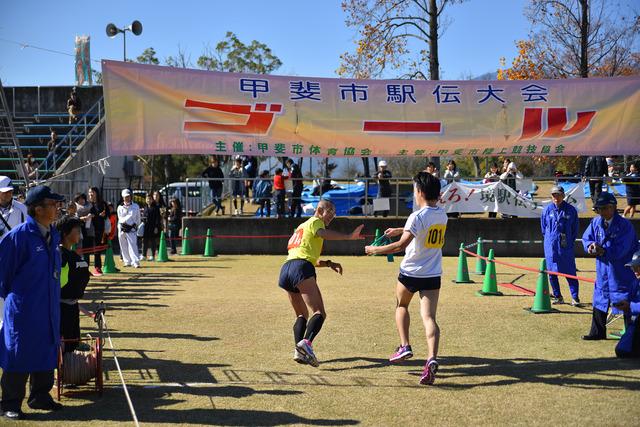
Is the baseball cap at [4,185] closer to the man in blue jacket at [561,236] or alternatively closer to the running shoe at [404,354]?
the running shoe at [404,354]

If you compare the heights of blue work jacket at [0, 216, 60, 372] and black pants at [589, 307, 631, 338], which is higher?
blue work jacket at [0, 216, 60, 372]

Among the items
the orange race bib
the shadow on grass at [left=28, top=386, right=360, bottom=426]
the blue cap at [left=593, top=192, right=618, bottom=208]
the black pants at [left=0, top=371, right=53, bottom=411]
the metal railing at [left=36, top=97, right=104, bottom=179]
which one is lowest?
the shadow on grass at [left=28, top=386, right=360, bottom=426]

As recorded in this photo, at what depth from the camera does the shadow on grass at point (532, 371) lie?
6.97m

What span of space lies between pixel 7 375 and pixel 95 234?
1105cm

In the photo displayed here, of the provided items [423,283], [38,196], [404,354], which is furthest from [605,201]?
[38,196]

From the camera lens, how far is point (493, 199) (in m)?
21.0

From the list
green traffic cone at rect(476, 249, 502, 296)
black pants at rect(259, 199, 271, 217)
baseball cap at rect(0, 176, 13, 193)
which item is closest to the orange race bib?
baseball cap at rect(0, 176, 13, 193)

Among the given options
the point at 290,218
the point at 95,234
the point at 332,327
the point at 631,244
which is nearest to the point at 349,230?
the point at 290,218

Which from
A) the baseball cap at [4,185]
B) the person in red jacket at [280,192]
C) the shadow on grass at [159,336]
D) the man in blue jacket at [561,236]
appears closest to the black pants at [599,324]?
the man in blue jacket at [561,236]

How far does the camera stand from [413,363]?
7828mm

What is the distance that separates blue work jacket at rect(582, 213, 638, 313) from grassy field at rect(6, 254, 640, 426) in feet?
2.08

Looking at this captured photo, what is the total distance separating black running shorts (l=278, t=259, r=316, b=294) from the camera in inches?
301

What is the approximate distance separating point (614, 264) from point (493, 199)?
1251cm

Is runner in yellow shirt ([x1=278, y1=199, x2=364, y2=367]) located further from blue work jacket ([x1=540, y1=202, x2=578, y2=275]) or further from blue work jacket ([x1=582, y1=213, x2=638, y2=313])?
blue work jacket ([x1=540, y1=202, x2=578, y2=275])
